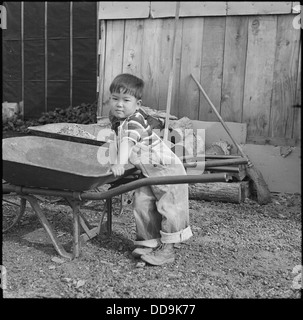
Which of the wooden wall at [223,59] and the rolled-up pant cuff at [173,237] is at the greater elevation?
the wooden wall at [223,59]

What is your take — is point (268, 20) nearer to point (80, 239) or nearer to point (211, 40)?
point (211, 40)

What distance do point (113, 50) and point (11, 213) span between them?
7.84ft

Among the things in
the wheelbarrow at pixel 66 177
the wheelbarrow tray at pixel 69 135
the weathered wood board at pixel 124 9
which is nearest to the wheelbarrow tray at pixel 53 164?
the wheelbarrow at pixel 66 177

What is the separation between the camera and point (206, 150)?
211 inches

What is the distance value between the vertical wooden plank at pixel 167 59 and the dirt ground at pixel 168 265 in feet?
5.21

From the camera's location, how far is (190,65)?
5.47 m

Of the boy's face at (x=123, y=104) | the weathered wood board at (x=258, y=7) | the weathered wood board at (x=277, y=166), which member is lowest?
the weathered wood board at (x=277, y=166)

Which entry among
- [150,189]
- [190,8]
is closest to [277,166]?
[190,8]

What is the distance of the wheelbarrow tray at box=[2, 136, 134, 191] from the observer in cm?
309

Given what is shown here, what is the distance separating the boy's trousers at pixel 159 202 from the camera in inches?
130

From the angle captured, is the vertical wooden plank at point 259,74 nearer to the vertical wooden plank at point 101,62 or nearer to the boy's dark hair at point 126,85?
the vertical wooden plank at point 101,62

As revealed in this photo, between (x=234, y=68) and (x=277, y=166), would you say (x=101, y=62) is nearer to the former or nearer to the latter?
(x=234, y=68)

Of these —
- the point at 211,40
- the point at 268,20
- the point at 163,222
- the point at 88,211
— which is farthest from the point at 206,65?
the point at 163,222

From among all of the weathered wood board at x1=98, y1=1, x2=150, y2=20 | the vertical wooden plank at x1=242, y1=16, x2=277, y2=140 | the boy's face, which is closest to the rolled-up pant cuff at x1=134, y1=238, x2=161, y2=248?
the boy's face
